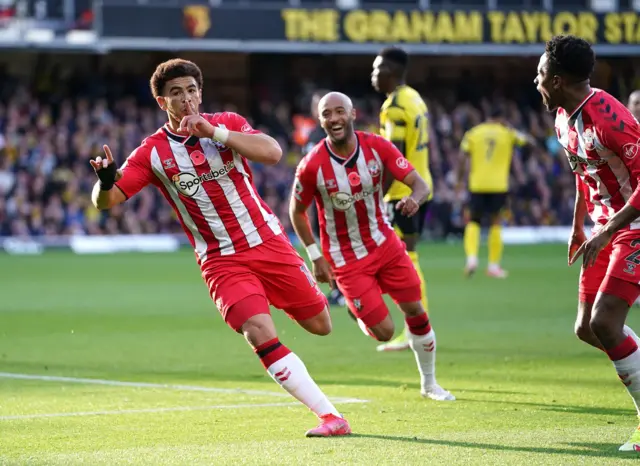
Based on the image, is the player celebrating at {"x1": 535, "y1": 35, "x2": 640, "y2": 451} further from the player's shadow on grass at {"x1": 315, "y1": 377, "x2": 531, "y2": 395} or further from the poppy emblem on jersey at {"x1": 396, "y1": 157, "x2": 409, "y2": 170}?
the player's shadow on grass at {"x1": 315, "y1": 377, "x2": 531, "y2": 395}

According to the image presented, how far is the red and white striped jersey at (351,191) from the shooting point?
927 cm

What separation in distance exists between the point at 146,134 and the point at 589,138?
94.6 feet

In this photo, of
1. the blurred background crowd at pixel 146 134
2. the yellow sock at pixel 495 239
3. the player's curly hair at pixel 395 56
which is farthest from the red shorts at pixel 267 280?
the blurred background crowd at pixel 146 134

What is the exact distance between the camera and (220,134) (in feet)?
23.5

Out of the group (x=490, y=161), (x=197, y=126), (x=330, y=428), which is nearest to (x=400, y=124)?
(x=197, y=126)

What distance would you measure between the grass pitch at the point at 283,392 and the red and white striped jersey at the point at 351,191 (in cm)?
106

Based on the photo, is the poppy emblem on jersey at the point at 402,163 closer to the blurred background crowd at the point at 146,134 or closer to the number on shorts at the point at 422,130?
the number on shorts at the point at 422,130

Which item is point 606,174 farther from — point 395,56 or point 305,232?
point 395,56

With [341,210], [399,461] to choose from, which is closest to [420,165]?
[341,210]

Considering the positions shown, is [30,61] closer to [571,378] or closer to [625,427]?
[571,378]

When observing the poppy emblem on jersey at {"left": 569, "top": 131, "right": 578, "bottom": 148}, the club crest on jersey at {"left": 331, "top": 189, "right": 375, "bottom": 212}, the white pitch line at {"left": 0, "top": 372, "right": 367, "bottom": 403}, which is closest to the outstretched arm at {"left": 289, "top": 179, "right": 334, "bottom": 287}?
the club crest on jersey at {"left": 331, "top": 189, "right": 375, "bottom": 212}

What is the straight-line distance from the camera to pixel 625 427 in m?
7.42

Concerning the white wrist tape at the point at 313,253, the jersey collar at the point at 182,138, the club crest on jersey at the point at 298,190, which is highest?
the jersey collar at the point at 182,138

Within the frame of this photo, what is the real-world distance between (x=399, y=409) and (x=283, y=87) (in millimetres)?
31058
